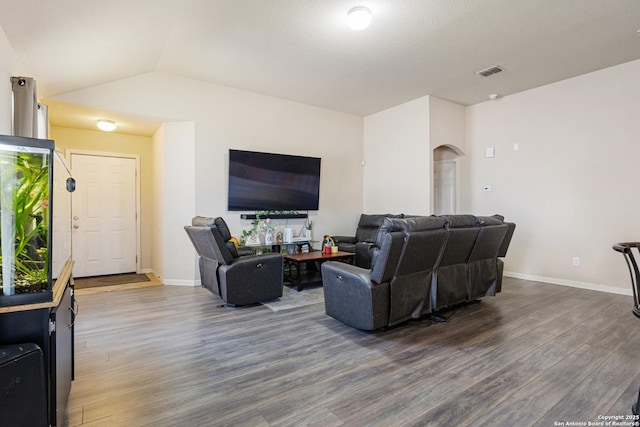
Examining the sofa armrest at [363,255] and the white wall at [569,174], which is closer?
the white wall at [569,174]

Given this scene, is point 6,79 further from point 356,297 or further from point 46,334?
point 356,297

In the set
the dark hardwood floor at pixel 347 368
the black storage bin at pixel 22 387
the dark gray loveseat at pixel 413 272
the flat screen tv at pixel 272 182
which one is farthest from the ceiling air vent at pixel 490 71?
the black storage bin at pixel 22 387

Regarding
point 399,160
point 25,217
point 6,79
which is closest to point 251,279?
point 25,217

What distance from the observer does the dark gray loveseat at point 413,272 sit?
275 centimetres

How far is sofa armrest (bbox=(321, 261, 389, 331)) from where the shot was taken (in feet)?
9.11

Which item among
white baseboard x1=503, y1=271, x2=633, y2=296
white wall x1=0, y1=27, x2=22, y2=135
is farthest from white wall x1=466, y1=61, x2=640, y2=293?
white wall x1=0, y1=27, x2=22, y2=135

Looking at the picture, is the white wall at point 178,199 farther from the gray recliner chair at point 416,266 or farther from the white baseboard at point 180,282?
the gray recliner chair at point 416,266

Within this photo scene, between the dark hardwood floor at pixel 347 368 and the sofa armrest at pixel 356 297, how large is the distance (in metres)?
0.16

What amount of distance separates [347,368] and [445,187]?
510 cm

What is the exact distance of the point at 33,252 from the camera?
1395mm

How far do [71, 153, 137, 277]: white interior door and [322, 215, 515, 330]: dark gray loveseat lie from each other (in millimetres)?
4443

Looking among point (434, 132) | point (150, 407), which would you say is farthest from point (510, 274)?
point (150, 407)

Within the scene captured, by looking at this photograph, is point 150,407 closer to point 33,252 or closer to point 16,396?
point 16,396

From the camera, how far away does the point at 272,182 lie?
18.5ft
